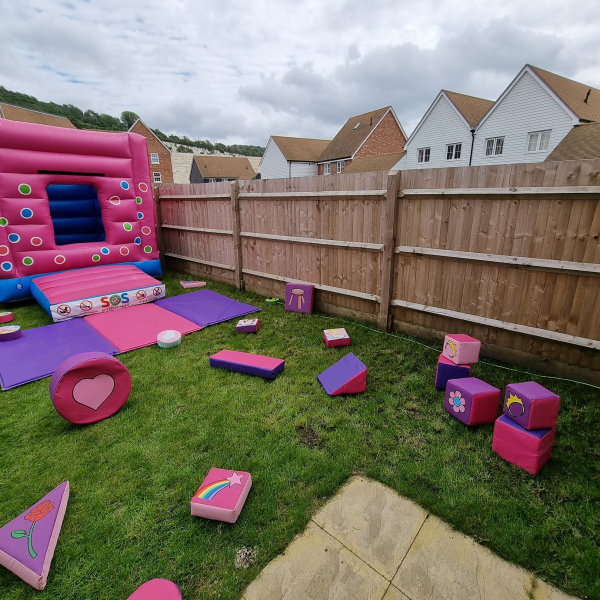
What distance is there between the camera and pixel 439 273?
4.29 meters

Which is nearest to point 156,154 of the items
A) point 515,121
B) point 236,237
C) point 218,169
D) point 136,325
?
point 218,169

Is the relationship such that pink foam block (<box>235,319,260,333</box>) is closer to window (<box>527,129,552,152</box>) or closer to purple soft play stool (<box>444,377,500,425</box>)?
purple soft play stool (<box>444,377,500,425</box>)

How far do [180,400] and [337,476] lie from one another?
1757 millimetres

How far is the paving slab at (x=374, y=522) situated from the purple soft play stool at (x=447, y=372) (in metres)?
1.47

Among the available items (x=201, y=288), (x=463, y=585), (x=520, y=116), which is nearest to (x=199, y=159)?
(x=520, y=116)

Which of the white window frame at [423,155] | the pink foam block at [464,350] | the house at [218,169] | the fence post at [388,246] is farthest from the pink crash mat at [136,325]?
the house at [218,169]

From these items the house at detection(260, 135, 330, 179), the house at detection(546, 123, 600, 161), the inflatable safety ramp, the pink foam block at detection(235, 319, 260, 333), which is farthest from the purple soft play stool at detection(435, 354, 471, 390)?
the house at detection(260, 135, 330, 179)

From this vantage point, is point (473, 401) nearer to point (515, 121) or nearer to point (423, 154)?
point (515, 121)

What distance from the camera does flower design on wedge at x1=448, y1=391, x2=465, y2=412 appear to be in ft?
9.80

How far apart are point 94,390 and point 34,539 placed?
1.29 m

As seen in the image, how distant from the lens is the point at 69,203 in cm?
754

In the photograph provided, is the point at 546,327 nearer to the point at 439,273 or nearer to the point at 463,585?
the point at 439,273

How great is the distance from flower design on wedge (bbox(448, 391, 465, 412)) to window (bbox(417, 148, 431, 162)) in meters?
25.9

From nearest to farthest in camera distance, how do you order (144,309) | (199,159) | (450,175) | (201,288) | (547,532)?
(547,532), (450,175), (144,309), (201,288), (199,159)
